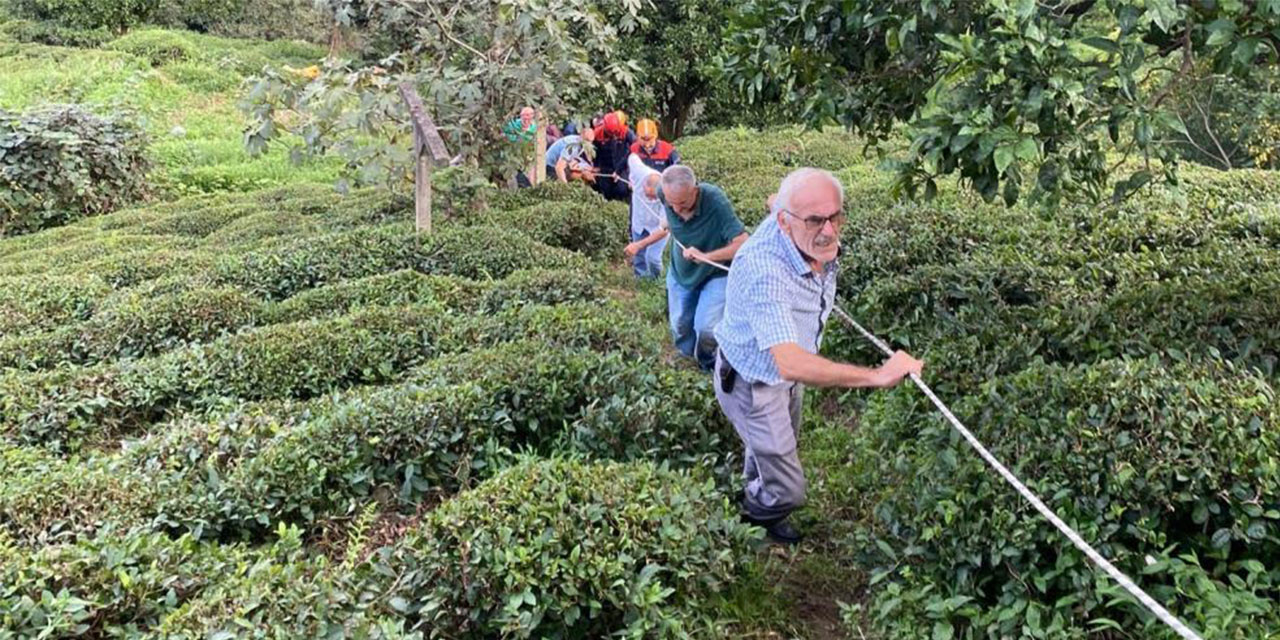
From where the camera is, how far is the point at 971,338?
16.1 ft

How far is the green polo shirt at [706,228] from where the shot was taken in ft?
18.3

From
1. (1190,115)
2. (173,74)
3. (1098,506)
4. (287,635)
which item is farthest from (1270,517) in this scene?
(173,74)

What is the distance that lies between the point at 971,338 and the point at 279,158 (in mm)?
A: 17154

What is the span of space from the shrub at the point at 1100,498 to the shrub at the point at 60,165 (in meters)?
14.5

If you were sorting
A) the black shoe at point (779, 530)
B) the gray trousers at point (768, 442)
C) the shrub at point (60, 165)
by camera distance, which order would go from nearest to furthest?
1. the gray trousers at point (768, 442)
2. the black shoe at point (779, 530)
3. the shrub at point (60, 165)

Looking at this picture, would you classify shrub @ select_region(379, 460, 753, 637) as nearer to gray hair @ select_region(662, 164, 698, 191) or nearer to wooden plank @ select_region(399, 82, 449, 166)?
gray hair @ select_region(662, 164, 698, 191)

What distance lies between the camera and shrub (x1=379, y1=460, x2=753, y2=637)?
126 inches

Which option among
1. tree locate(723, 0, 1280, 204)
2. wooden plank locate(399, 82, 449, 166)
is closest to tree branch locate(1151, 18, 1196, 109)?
tree locate(723, 0, 1280, 204)

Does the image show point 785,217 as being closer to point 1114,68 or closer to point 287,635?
point 1114,68

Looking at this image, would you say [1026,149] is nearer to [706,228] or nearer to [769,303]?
[769,303]

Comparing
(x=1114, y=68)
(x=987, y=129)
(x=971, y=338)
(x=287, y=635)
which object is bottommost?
(x=287, y=635)

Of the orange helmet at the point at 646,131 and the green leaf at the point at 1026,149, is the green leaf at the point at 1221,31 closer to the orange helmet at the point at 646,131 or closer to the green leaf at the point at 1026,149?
the green leaf at the point at 1026,149

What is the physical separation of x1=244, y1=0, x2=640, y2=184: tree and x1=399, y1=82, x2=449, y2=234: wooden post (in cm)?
14

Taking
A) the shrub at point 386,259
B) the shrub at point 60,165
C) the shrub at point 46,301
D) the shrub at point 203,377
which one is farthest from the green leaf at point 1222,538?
the shrub at point 60,165
